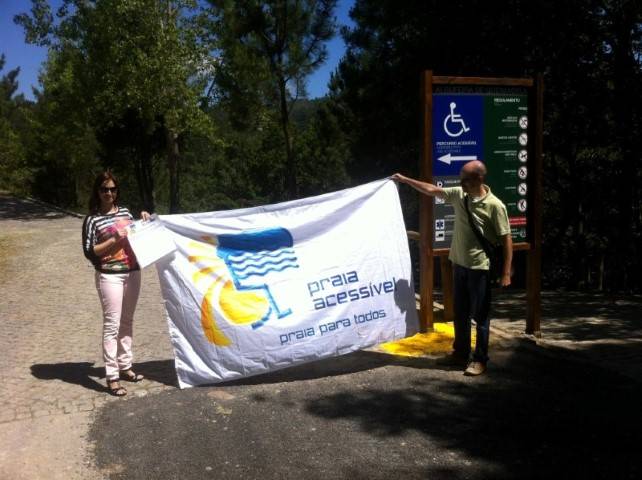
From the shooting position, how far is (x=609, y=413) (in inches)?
178

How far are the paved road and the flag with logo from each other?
11.1 inches

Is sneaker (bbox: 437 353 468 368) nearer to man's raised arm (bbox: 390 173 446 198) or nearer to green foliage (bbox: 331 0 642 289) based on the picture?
man's raised arm (bbox: 390 173 446 198)

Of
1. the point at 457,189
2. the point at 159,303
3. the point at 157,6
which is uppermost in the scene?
the point at 157,6

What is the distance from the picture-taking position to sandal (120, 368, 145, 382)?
523 centimetres

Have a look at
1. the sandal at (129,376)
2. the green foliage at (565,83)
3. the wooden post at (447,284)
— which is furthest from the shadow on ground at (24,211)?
the sandal at (129,376)

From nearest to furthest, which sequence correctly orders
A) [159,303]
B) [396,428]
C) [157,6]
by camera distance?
[396,428] < [159,303] < [157,6]

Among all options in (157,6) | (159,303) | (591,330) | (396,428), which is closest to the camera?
(396,428)

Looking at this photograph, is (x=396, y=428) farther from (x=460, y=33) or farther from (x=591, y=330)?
(x=460, y=33)

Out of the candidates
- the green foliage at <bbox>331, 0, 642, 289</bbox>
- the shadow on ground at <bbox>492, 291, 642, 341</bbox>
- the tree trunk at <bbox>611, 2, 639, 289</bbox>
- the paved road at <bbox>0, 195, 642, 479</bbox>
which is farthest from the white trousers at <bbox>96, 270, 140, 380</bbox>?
the tree trunk at <bbox>611, 2, 639, 289</bbox>

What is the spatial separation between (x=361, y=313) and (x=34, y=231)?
15249mm

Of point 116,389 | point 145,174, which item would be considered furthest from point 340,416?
point 145,174

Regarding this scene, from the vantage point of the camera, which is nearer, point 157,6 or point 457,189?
point 457,189

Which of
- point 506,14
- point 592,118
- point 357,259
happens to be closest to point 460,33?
point 506,14

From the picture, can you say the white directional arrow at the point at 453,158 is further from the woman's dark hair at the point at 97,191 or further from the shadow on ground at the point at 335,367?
the woman's dark hair at the point at 97,191
